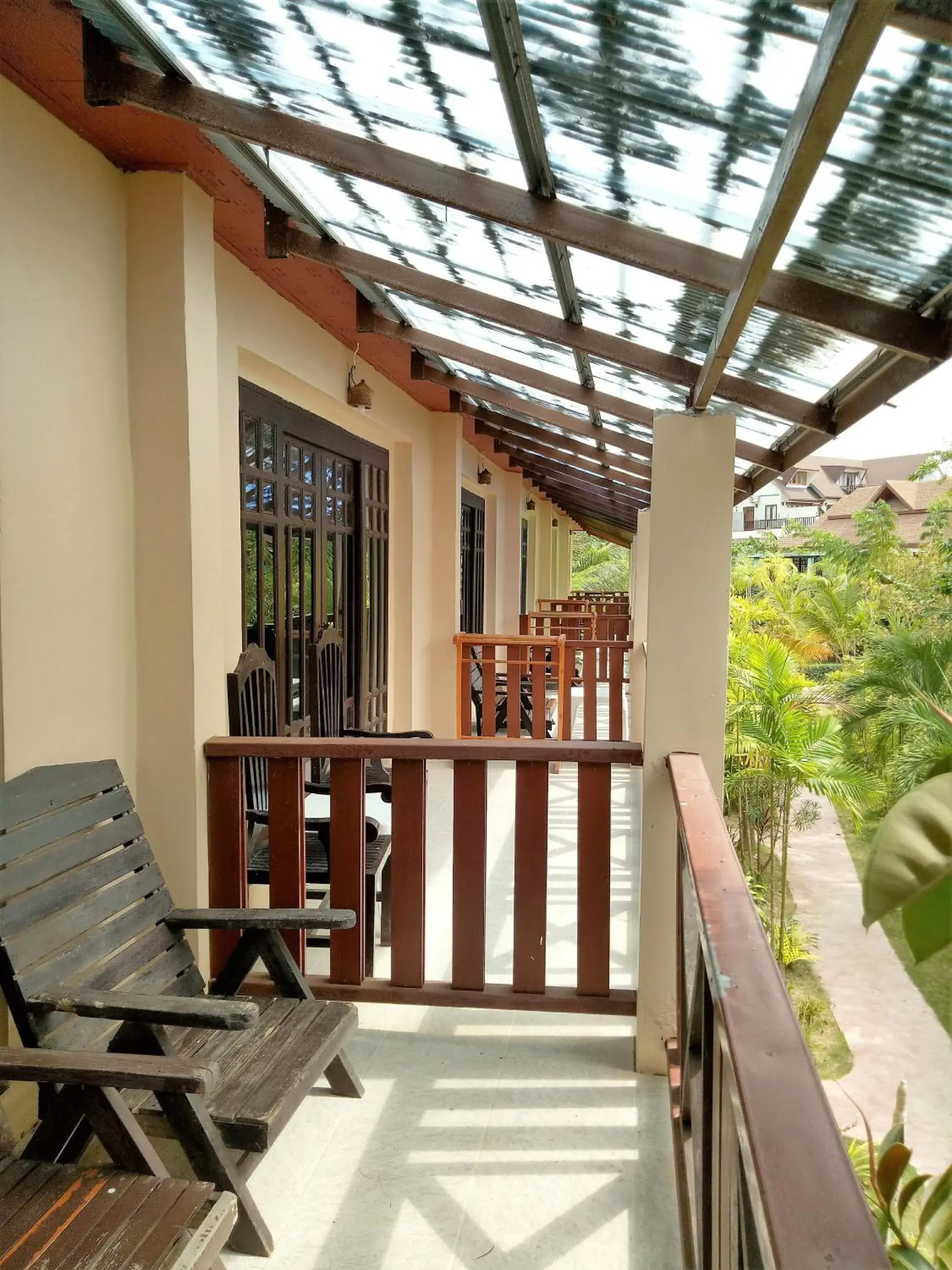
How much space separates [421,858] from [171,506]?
51.9 inches

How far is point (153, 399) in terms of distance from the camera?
258 cm

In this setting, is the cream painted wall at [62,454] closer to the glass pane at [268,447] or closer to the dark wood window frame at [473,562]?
the glass pane at [268,447]

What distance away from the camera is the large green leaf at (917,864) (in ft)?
2.18

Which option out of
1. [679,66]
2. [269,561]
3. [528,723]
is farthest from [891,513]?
[679,66]

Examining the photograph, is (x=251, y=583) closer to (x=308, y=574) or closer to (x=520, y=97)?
(x=308, y=574)

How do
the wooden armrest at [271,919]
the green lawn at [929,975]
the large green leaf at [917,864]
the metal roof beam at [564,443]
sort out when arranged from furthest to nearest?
the metal roof beam at [564,443] < the green lawn at [929,975] < the wooden armrest at [271,919] < the large green leaf at [917,864]

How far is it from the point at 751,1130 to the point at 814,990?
6154 mm

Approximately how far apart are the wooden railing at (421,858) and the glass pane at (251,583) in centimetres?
114

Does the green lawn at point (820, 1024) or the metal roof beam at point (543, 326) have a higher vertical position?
the metal roof beam at point (543, 326)

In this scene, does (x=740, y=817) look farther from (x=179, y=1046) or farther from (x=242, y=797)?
(x=179, y=1046)

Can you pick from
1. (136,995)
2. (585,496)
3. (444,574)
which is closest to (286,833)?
(136,995)

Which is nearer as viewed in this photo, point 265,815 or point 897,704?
point 265,815

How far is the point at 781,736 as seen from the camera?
5531mm

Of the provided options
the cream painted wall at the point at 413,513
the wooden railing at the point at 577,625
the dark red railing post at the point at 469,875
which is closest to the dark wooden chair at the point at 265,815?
the dark red railing post at the point at 469,875
